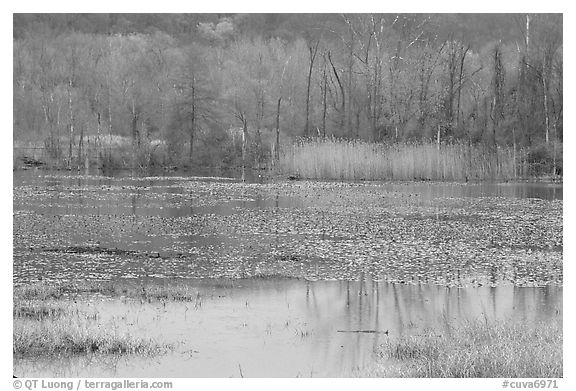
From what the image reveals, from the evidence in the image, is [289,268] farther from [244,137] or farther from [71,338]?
[244,137]

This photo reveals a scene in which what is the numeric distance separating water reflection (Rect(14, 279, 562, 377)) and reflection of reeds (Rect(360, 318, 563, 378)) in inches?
9.1

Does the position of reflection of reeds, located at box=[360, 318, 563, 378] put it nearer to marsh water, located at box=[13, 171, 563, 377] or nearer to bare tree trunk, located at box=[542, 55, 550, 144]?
marsh water, located at box=[13, 171, 563, 377]

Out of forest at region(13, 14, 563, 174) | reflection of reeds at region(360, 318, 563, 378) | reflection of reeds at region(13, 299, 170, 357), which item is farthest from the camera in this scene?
forest at region(13, 14, 563, 174)

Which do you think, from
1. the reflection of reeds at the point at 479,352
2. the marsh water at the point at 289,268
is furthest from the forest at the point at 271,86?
the reflection of reeds at the point at 479,352

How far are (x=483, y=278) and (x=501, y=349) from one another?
120 inches

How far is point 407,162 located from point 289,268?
14727 millimetres

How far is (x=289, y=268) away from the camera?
32.6 feet

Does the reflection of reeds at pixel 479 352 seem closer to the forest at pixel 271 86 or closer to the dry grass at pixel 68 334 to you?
the dry grass at pixel 68 334

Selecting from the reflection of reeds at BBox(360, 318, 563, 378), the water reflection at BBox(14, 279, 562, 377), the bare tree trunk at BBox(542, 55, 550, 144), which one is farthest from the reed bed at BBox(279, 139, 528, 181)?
the reflection of reeds at BBox(360, 318, 563, 378)

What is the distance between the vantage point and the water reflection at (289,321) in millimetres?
6395

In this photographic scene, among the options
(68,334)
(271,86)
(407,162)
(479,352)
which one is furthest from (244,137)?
(479,352)

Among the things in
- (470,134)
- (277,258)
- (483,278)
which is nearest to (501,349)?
(483,278)

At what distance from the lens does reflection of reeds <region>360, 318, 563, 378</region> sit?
241 inches
